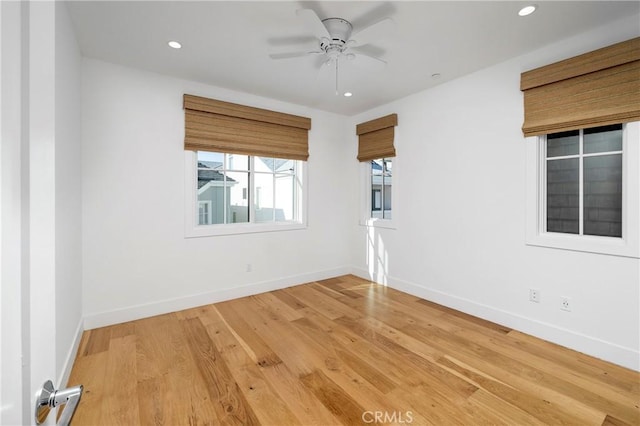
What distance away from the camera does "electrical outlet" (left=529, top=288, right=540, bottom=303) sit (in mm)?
2634

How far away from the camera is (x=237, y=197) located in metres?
3.80

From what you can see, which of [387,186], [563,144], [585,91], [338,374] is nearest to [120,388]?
[338,374]

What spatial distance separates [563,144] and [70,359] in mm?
4407

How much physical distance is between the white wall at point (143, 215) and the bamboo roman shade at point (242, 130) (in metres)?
0.14

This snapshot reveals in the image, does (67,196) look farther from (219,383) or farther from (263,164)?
(263,164)

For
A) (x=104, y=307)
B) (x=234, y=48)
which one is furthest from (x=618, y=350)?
(x=104, y=307)

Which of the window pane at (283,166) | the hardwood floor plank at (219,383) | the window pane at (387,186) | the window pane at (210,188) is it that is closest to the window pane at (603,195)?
the window pane at (387,186)

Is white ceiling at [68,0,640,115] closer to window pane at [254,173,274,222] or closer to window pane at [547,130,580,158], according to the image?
window pane at [547,130,580,158]

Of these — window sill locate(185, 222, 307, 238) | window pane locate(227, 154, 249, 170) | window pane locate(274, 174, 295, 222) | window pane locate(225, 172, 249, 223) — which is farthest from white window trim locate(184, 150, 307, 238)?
window pane locate(227, 154, 249, 170)

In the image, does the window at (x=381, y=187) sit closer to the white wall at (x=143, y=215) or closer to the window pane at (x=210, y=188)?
the white wall at (x=143, y=215)

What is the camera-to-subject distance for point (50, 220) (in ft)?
1.70

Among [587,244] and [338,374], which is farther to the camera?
[587,244]

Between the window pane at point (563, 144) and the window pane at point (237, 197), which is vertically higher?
the window pane at point (563, 144)

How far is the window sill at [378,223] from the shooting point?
13.3ft
